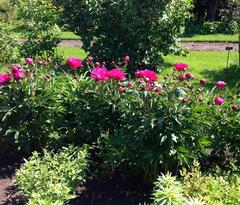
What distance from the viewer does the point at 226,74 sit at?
979 centimetres

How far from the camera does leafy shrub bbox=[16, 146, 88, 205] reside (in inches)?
153

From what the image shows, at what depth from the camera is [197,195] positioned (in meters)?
3.93

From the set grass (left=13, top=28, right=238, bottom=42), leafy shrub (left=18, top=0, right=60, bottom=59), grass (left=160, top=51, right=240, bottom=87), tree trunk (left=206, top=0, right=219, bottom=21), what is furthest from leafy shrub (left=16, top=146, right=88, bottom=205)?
tree trunk (left=206, top=0, right=219, bottom=21)

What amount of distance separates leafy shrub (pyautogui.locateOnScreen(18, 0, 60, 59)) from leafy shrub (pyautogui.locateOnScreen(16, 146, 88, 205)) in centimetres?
551

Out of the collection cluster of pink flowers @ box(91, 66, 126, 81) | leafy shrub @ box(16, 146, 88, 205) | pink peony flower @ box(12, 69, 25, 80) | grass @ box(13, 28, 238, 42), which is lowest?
leafy shrub @ box(16, 146, 88, 205)

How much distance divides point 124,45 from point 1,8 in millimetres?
12166

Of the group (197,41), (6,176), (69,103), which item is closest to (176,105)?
(69,103)

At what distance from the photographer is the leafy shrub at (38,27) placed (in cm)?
967

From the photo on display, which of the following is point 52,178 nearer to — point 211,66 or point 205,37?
point 211,66

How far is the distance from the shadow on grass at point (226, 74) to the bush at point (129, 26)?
1127 mm

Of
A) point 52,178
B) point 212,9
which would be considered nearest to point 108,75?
point 52,178

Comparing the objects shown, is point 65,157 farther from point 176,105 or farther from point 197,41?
point 197,41

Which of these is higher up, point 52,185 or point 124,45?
point 124,45

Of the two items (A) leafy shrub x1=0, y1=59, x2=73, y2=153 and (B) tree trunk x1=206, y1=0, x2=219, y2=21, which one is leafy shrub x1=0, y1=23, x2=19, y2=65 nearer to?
(A) leafy shrub x1=0, y1=59, x2=73, y2=153
